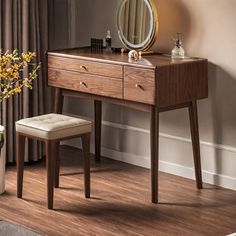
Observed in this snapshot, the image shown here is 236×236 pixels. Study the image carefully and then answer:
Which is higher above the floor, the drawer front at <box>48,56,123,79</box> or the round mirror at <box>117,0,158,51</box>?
the round mirror at <box>117,0,158,51</box>

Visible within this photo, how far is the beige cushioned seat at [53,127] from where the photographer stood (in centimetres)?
410

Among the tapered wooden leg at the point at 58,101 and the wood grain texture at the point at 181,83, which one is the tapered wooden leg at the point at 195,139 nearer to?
the wood grain texture at the point at 181,83

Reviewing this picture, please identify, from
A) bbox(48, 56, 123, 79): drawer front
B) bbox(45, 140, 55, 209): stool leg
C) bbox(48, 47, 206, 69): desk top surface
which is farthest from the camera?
bbox(48, 56, 123, 79): drawer front

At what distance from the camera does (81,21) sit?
17.5 ft

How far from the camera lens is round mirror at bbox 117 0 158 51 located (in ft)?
15.0

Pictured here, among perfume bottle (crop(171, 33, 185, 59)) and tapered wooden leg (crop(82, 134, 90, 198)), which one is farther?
perfume bottle (crop(171, 33, 185, 59))

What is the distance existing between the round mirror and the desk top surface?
4.1 inches

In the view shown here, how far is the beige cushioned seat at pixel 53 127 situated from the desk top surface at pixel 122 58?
0.45m

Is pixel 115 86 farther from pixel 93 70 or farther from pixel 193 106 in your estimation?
pixel 193 106

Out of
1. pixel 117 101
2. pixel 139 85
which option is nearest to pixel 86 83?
pixel 117 101

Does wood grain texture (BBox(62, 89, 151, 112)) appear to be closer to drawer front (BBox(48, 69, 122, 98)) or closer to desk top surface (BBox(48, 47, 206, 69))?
drawer front (BBox(48, 69, 122, 98))

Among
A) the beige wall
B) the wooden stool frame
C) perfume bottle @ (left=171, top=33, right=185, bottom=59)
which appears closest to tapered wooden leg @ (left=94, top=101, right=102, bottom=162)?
the beige wall

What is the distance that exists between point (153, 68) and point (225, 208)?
0.93 m

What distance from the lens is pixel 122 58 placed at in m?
4.47
